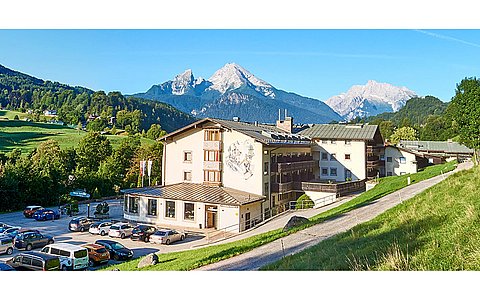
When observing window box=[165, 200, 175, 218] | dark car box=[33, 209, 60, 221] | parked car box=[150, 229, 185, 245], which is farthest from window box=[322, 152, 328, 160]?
dark car box=[33, 209, 60, 221]

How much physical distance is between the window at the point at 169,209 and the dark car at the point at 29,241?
17.1 ft

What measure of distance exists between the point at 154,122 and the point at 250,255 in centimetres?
1882

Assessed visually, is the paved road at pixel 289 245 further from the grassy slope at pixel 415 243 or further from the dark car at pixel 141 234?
the dark car at pixel 141 234

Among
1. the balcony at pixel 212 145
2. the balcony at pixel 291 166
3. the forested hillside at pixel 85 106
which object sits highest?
the forested hillside at pixel 85 106

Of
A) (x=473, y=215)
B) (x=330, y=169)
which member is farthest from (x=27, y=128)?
(x=473, y=215)

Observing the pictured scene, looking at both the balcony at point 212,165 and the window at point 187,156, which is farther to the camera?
the window at point 187,156

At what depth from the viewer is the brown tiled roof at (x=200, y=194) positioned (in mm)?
16953

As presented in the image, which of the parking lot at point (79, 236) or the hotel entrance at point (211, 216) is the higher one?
the hotel entrance at point (211, 216)

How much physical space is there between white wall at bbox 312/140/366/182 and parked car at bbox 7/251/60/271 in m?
18.4

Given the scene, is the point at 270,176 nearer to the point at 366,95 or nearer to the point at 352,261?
the point at 352,261

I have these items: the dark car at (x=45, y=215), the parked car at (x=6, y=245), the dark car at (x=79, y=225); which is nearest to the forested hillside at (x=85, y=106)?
the dark car at (x=45, y=215)

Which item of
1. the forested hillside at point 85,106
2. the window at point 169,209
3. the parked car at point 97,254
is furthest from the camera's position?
the forested hillside at point 85,106

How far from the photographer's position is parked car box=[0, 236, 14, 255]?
13039mm

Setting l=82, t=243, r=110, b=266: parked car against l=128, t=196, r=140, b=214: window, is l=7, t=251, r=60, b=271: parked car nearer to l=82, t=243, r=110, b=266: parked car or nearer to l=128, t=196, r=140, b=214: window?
l=82, t=243, r=110, b=266: parked car
